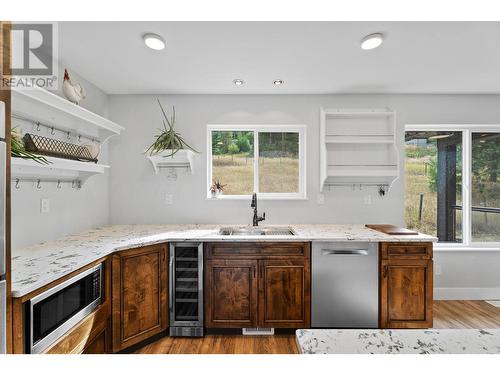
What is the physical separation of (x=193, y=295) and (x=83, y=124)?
5.92 feet

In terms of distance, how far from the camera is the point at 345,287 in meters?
2.28

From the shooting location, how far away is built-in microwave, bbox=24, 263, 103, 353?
48.0 inches

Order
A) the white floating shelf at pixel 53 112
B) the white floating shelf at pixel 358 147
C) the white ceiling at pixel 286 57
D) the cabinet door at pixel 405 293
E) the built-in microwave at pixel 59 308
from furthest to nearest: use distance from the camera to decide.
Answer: the white floating shelf at pixel 358 147 < the cabinet door at pixel 405 293 < the white ceiling at pixel 286 57 < the white floating shelf at pixel 53 112 < the built-in microwave at pixel 59 308

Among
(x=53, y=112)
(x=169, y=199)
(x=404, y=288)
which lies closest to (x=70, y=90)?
(x=53, y=112)

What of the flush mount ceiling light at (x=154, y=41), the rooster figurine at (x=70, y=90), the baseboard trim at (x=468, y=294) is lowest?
the baseboard trim at (x=468, y=294)

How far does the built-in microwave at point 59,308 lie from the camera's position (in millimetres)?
1219

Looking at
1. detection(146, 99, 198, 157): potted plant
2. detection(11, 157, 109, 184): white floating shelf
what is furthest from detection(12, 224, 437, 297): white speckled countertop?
detection(146, 99, 198, 157): potted plant

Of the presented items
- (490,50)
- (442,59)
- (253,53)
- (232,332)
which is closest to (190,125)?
(253,53)

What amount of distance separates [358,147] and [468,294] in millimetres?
2071

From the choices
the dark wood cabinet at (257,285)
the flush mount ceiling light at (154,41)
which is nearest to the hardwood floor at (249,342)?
the dark wood cabinet at (257,285)

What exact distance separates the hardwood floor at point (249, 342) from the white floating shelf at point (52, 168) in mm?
1482

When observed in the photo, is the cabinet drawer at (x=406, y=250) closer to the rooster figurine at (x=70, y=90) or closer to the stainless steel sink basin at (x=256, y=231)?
the stainless steel sink basin at (x=256, y=231)

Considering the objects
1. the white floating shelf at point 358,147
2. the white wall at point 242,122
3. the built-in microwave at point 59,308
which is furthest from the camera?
the white wall at point 242,122

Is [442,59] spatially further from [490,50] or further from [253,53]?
[253,53]
